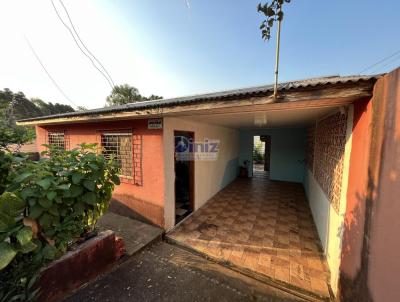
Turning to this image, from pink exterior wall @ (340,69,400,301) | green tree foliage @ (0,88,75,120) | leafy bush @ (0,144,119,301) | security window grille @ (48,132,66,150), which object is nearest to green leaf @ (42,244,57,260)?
leafy bush @ (0,144,119,301)

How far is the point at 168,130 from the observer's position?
12.1 ft

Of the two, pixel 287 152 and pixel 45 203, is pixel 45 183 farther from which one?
pixel 287 152

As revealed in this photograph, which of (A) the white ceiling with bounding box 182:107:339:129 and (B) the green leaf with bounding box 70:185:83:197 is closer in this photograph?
(B) the green leaf with bounding box 70:185:83:197

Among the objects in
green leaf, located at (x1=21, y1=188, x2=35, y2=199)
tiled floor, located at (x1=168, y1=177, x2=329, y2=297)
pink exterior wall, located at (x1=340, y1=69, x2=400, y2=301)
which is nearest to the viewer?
pink exterior wall, located at (x1=340, y1=69, x2=400, y2=301)

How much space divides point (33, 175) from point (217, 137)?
5063 millimetres

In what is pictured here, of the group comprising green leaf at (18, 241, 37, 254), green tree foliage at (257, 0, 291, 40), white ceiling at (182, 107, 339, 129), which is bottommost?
green leaf at (18, 241, 37, 254)

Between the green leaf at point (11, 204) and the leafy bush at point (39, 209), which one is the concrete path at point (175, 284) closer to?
the leafy bush at point (39, 209)

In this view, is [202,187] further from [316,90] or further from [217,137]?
[316,90]

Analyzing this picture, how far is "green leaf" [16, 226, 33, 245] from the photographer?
58.0 inches

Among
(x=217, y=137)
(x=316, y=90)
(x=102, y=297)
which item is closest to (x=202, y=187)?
(x=217, y=137)

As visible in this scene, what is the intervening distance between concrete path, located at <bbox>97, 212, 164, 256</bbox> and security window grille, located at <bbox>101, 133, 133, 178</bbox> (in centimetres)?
118

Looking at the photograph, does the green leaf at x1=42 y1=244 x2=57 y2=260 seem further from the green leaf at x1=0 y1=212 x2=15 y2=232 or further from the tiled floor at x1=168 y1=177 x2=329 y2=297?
the tiled floor at x1=168 y1=177 x2=329 y2=297

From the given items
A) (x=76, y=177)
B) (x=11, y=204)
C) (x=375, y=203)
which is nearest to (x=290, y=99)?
(x=375, y=203)

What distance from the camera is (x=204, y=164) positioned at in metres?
5.26
